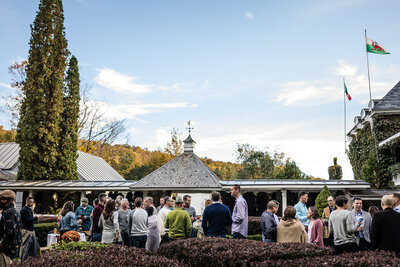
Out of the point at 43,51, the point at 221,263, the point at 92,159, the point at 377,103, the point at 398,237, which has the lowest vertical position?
the point at 221,263

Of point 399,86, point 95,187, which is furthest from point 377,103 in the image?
point 95,187

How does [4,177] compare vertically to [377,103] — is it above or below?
below

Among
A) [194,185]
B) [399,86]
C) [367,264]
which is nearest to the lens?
[367,264]

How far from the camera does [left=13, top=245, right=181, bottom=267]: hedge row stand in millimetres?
5172

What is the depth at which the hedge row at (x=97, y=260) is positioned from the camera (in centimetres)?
517

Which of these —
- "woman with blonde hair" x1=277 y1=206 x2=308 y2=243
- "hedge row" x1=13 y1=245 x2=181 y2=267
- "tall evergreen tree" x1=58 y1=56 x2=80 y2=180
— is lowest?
"hedge row" x1=13 y1=245 x2=181 y2=267

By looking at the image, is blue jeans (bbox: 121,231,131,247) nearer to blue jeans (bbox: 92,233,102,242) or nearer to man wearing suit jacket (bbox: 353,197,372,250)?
blue jeans (bbox: 92,233,102,242)

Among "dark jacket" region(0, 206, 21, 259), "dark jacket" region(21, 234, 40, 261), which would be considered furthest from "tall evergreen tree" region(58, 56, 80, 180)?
"dark jacket" region(0, 206, 21, 259)

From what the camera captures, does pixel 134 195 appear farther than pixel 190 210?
Yes

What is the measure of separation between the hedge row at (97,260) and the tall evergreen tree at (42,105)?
64.6ft

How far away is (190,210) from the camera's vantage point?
1034 cm

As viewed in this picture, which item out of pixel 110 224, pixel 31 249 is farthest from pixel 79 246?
pixel 110 224

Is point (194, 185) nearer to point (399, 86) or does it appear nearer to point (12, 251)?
point (12, 251)

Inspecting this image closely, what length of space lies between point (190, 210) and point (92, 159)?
27.0 meters
